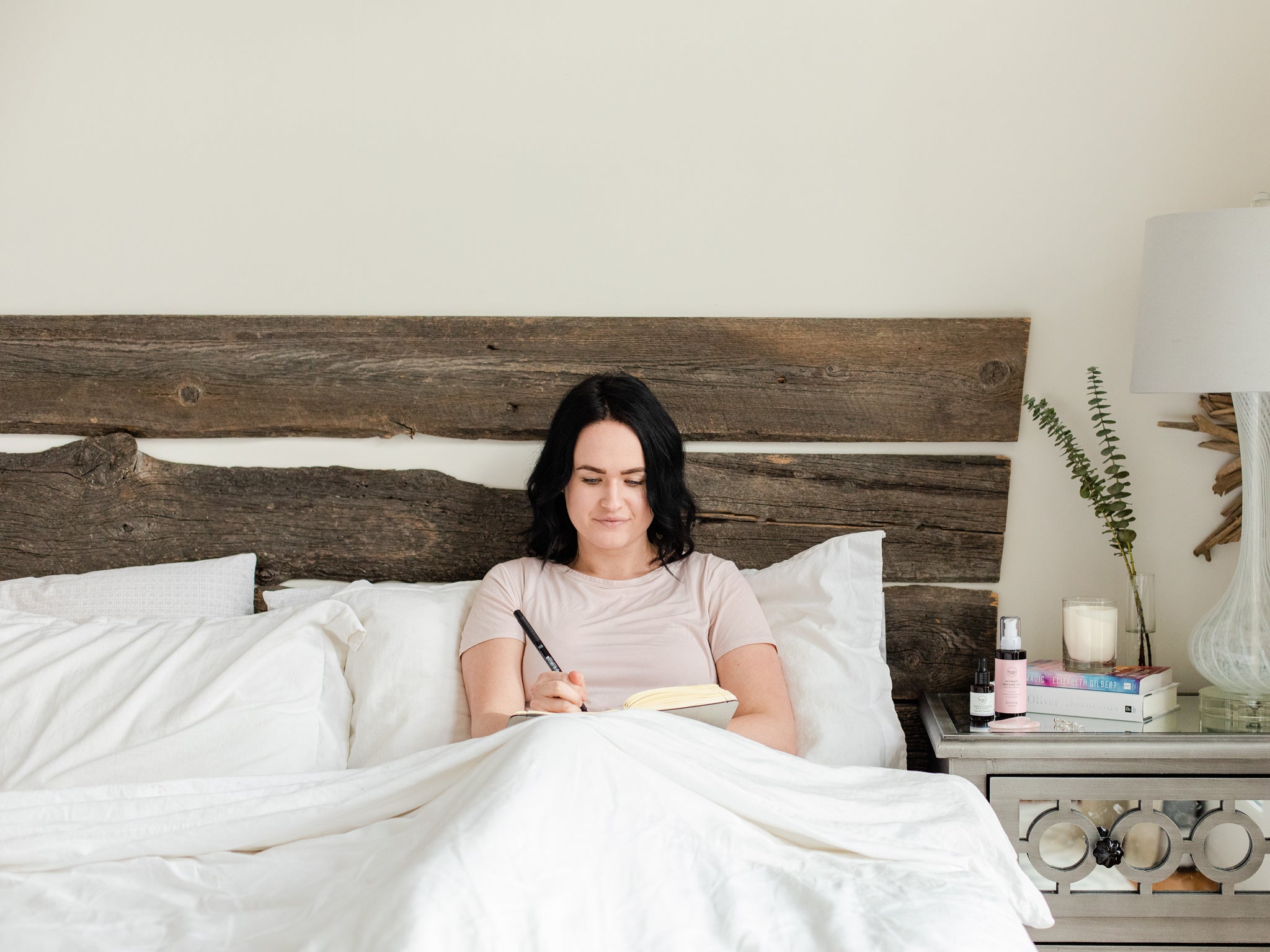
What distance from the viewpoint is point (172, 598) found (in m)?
2.08

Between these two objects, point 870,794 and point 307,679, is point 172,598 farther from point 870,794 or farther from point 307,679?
point 870,794

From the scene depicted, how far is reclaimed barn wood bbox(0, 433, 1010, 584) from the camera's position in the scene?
85.5 inches

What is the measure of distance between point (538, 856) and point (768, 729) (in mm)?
716

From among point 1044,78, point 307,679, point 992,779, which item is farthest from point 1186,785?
point 307,679

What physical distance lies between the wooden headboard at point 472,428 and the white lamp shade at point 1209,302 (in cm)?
35

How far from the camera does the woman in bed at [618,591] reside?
73.0 inches

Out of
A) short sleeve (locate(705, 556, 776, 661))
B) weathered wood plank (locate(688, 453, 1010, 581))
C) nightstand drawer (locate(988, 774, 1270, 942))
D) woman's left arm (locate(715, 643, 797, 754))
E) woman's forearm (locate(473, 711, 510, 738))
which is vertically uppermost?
weathered wood plank (locate(688, 453, 1010, 581))

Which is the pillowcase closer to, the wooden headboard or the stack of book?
the wooden headboard

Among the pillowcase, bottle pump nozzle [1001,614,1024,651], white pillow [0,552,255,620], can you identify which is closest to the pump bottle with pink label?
bottle pump nozzle [1001,614,1024,651]

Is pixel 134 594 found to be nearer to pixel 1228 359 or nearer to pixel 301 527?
pixel 301 527

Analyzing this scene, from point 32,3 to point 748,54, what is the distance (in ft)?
5.36

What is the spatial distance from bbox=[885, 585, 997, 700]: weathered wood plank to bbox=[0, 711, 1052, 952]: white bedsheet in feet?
1.99

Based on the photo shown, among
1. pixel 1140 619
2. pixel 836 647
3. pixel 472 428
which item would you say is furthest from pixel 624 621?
pixel 1140 619

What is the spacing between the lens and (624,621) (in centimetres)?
193
